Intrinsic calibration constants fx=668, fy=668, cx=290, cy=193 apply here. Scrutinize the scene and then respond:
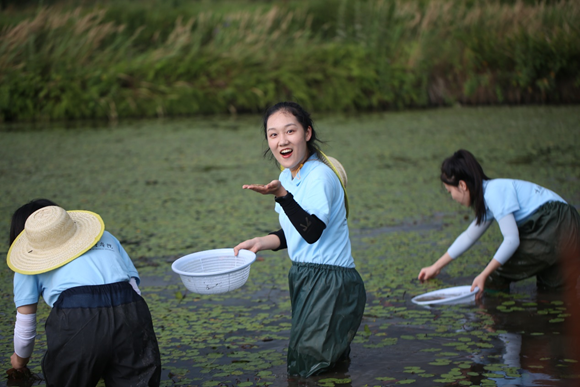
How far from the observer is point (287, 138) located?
2635 millimetres

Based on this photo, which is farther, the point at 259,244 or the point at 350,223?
the point at 350,223

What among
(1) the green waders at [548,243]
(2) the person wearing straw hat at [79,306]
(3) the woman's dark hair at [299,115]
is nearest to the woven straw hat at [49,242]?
(2) the person wearing straw hat at [79,306]

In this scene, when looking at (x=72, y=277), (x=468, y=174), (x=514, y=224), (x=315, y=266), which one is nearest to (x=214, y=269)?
(x=315, y=266)

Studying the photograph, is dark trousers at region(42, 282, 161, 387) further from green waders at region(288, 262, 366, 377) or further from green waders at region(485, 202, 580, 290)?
green waders at region(485, 202, 580, 290)

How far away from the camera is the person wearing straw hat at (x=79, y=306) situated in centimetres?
236

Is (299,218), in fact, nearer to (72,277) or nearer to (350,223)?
(72,277)

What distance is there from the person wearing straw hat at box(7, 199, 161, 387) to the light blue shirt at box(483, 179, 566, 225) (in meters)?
1.97

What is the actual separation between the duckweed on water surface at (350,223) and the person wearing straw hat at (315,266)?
210 mm

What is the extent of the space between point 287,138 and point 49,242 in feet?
3.20

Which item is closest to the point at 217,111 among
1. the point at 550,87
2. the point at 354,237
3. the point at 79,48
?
the point at 79,48

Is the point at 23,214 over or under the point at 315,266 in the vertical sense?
over

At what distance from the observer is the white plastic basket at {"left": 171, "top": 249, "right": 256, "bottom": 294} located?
8.49 feet

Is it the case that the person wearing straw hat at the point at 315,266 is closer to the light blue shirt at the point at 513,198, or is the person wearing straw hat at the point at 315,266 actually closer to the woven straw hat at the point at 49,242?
the woven straw hat at the point at 49,242

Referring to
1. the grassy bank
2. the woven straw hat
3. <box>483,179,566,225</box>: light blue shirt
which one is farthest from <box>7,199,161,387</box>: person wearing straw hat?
the grassy bank
